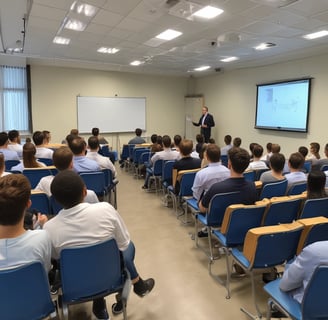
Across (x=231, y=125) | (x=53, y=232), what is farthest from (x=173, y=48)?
(x=53, y=232)

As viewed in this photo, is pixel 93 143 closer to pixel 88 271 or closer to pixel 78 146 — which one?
pixel 78 146

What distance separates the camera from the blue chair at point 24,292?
132 centimetres

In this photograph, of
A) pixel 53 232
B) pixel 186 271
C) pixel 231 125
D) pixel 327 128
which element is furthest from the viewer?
pixel 231 125

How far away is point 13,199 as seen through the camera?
1401 mm

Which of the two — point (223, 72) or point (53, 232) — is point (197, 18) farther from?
point (223, 72)

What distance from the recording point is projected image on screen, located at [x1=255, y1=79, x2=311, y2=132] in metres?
7.27

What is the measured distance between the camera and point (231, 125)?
33.0ft

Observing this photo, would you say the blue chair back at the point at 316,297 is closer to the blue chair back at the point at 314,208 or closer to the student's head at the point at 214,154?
the blue chair back at the point at 314,208

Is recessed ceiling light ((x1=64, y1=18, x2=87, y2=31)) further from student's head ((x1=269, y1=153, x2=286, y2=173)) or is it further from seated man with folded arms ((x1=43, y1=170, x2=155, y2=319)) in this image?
seated man with folded arms ((x1=43, y1=170, x2=155, y2=319))

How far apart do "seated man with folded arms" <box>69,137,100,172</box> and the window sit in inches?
236

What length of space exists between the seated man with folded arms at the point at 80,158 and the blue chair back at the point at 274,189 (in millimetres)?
2236

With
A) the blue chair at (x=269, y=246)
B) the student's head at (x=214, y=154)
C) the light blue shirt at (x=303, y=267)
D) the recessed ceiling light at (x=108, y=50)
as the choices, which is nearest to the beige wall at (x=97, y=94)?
the recessed ceiling light at (x=108, y=50)

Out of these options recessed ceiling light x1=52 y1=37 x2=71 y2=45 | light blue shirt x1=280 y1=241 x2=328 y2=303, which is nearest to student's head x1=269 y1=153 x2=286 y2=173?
light blue shirt x1=280 y1=241 x2=328 y2=303

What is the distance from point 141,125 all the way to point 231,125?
345 cm
